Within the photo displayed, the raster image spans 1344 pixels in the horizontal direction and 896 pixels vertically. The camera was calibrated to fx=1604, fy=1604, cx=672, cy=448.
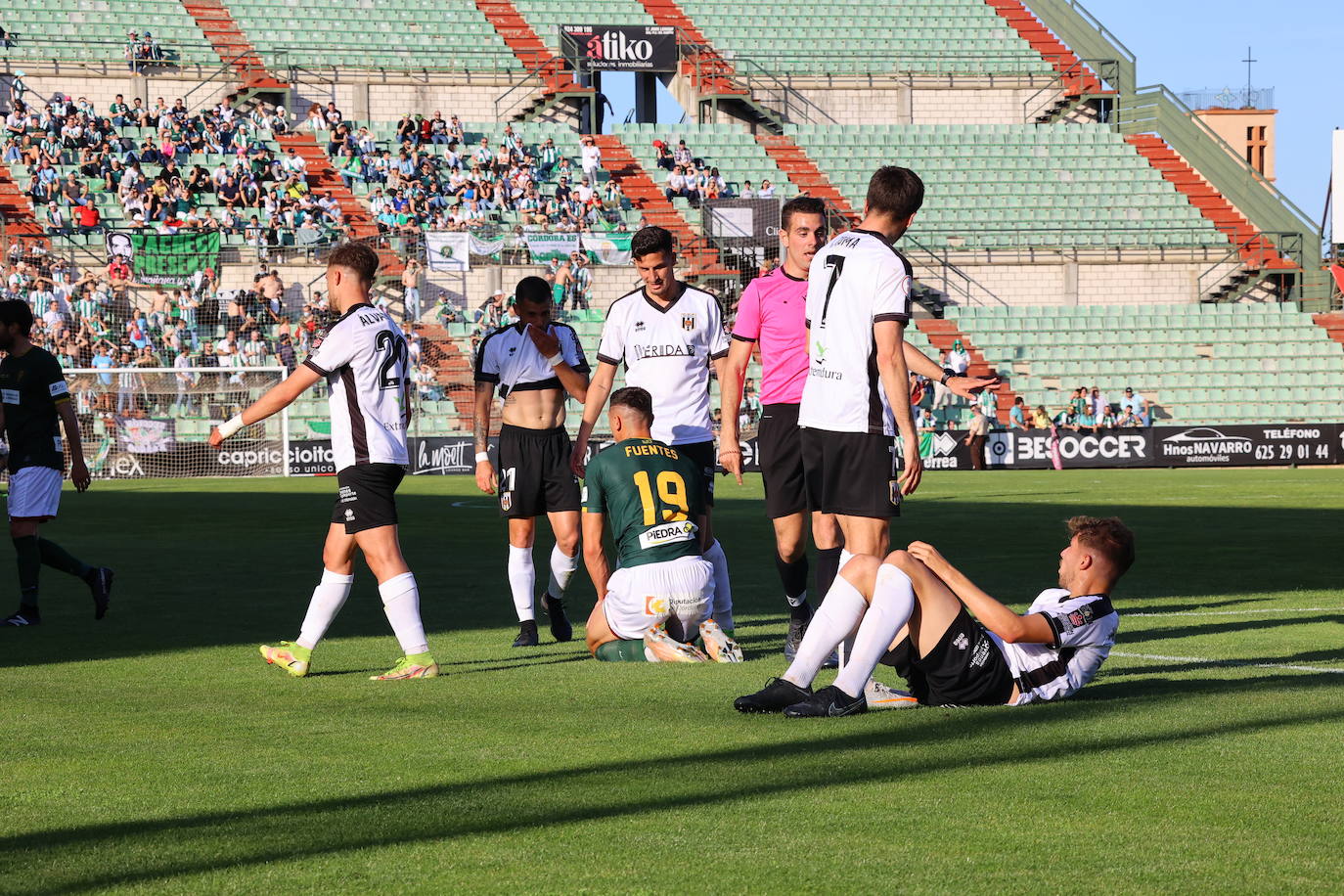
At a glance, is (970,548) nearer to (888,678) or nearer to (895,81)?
(888,678)

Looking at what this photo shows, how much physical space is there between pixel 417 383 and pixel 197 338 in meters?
4.75

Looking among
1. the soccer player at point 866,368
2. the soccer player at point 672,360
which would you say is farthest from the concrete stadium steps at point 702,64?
the soccer player at point 866,368

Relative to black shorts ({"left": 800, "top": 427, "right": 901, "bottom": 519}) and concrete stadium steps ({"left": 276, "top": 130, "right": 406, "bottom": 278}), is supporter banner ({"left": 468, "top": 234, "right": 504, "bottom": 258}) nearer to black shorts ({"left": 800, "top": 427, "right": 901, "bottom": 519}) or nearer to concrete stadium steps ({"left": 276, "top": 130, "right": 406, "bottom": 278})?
concrete stadium steps ({"left": 276, "top": 130, "right": 406, "bottom": 278})

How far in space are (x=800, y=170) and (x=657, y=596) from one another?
36.9m

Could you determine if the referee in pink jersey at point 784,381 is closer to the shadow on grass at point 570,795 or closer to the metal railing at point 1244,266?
the shadow on grass at point 570,795

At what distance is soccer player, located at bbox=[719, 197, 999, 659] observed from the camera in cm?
852

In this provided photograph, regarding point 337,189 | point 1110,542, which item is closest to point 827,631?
point 1110,542

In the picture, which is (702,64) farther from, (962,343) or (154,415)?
(154,415)

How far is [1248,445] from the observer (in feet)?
117

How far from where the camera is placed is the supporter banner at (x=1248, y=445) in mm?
35781

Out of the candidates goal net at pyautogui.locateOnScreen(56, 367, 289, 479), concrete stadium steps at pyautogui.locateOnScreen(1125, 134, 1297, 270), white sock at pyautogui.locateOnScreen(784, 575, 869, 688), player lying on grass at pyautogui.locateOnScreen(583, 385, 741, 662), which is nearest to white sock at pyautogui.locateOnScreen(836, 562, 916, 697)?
white sock at pyautogui.locateOnScreen(784, 575, 869, 688)

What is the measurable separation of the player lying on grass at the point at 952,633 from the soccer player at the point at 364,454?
2.18m

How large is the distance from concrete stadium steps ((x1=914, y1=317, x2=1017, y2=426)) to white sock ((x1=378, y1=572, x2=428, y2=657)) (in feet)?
104

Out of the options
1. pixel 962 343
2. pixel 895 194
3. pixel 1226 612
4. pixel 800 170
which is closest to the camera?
pixel 895 194
